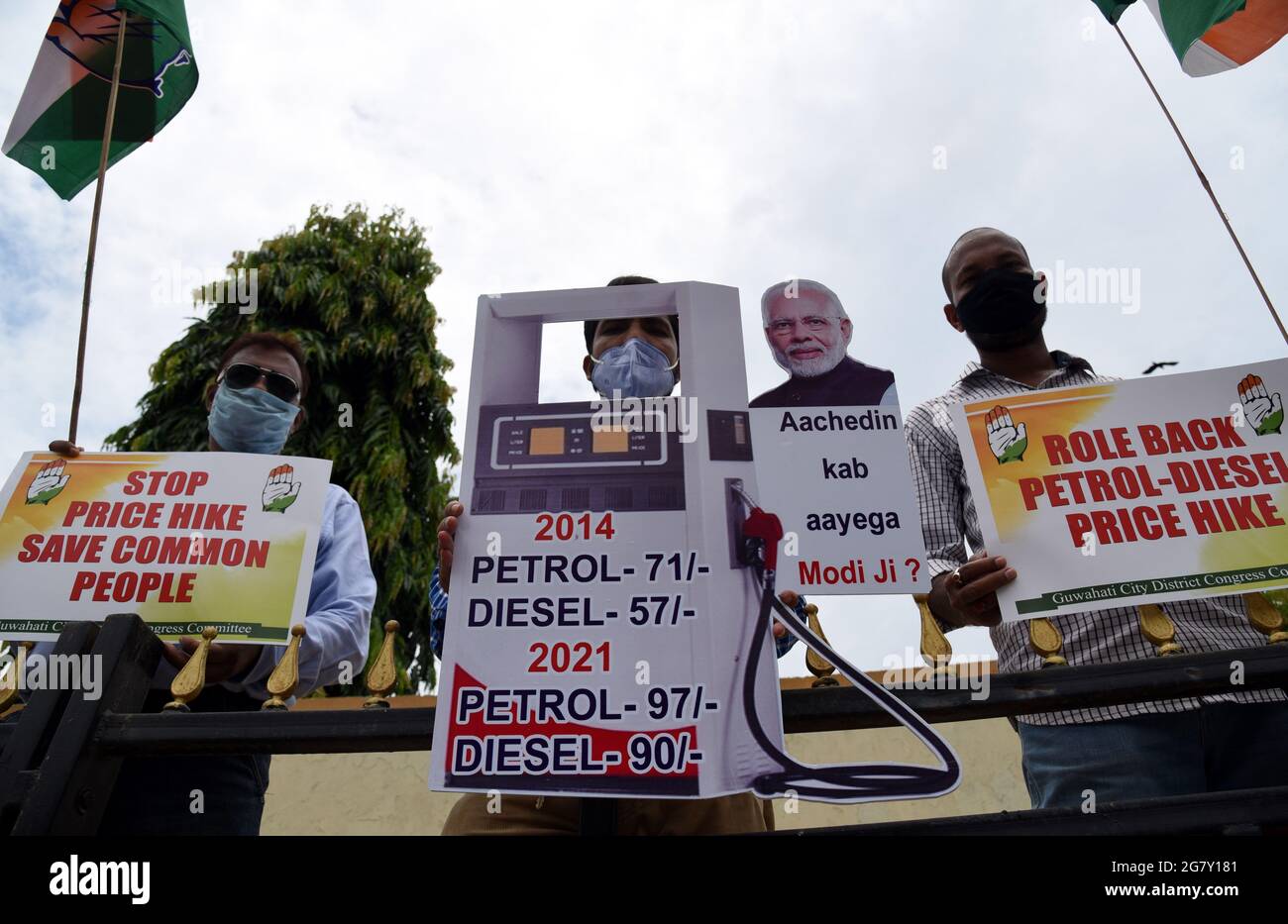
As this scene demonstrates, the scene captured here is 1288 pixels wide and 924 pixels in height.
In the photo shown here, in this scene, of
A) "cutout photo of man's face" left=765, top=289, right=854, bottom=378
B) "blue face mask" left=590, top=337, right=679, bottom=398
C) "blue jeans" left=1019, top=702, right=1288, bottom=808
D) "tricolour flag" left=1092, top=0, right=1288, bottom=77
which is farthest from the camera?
"tricolour flag" left=1092, top=0, right=1288, bottom=77

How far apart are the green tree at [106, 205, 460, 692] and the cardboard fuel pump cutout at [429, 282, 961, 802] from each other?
24.8ft

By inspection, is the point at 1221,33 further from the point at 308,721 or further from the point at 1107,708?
the point at 308,721

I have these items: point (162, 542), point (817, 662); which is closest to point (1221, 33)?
point (817, 662)

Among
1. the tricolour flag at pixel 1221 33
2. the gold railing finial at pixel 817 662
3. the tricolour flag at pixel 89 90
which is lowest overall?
the gold railing finial at pixel 817 662

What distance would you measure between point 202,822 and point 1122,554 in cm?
187

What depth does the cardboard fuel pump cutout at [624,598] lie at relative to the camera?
123 centimetres

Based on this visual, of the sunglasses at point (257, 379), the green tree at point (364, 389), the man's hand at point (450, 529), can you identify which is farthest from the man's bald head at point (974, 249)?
the green tree at point (364, 389)

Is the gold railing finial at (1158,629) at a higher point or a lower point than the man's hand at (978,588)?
lower

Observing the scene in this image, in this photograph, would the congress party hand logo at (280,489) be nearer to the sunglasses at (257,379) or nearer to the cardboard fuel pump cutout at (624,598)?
the cardboard fuel pump cutout at (624,598)

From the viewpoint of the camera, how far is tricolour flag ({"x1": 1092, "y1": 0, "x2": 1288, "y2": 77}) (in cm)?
247

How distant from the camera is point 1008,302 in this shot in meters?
2.23

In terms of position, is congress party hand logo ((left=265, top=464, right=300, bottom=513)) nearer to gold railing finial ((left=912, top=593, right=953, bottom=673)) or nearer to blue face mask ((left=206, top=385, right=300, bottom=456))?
blue face mask ((left=206, top=385, right=300, bottom=456))

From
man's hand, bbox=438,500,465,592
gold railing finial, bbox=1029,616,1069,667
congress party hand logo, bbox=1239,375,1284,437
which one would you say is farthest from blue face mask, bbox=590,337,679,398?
congress party hand logo, bbox=1239,375,1284,437

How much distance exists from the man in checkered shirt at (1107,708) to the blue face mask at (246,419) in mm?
1725
